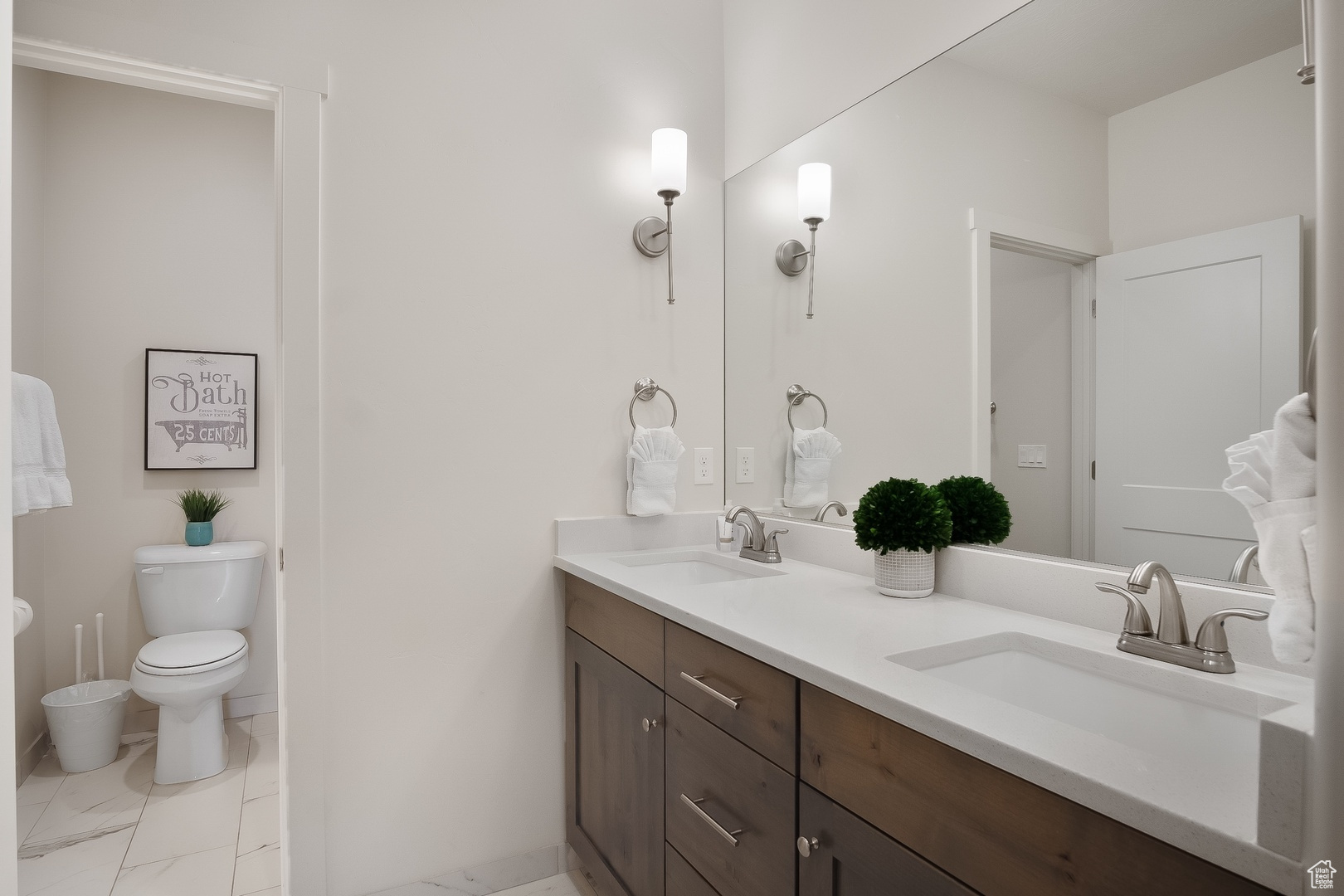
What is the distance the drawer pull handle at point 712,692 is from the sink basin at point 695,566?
1.66 ft

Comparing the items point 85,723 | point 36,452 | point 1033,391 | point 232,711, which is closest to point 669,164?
point 1033,391

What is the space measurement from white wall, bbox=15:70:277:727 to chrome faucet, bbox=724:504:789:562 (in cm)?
190

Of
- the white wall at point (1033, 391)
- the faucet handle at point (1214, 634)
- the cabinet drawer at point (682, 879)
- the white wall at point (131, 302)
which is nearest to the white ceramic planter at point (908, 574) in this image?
the white wall at point (1033, 391)

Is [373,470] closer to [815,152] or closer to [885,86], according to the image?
[815,152]

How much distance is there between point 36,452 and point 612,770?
1778 mm

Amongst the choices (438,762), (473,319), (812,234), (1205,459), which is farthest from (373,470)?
(1205,459)

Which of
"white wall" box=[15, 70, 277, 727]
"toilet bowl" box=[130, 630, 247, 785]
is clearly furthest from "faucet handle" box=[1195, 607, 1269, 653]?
"white wall" box=[15, 70, 277, 727]

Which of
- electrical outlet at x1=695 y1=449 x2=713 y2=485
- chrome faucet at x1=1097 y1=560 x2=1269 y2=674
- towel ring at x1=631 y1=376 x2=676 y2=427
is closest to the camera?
chrome faucet at x1=1097 y1=560 x2=1269 y2=674

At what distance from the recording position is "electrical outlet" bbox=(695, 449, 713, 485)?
2141mm

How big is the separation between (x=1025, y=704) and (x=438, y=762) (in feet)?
4.58

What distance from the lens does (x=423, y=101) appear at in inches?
69.9

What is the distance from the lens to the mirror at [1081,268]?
1018 mm

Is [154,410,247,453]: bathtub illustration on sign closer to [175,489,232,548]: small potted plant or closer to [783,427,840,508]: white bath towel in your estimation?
[175,489,232,548]: small potted plant

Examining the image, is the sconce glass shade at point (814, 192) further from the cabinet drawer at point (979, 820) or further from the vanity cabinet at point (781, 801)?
the cabinet drawer at point (979, 820)
